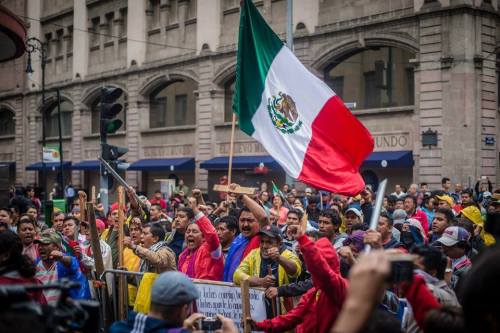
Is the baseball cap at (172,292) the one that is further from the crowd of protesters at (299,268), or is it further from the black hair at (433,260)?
the black hair at (433,260)

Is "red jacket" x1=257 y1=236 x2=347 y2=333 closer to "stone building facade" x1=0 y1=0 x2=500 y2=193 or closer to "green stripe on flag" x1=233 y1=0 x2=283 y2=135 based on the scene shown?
"green stripe on flag" x1=233 y1=0 x2=283 y2=135

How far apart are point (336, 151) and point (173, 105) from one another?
26552mm

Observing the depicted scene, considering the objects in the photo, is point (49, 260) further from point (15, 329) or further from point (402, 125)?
point (402, 125)

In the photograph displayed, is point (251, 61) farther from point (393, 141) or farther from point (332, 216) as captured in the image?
point (393, 141)

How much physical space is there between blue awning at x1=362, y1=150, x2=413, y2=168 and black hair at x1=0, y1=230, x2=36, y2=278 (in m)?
Result: 19.0

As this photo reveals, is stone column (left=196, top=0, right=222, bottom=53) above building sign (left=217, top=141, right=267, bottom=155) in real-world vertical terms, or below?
above

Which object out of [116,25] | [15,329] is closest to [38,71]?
[116,25]

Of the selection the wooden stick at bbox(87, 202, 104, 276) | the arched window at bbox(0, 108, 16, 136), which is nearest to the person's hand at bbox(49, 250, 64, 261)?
the wooden stick at bbox(87, 202, 104, 276)

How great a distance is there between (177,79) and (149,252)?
27.3 m

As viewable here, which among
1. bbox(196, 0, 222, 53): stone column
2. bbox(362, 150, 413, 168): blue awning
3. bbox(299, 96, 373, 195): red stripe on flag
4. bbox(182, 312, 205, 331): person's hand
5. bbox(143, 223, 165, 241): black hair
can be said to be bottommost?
bbox(182, 312, 205, 331): person's hand

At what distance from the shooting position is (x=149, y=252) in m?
6.19

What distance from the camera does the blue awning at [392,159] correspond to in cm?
2295

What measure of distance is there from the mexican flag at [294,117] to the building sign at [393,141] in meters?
15.3

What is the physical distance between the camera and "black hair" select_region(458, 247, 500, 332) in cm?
249
